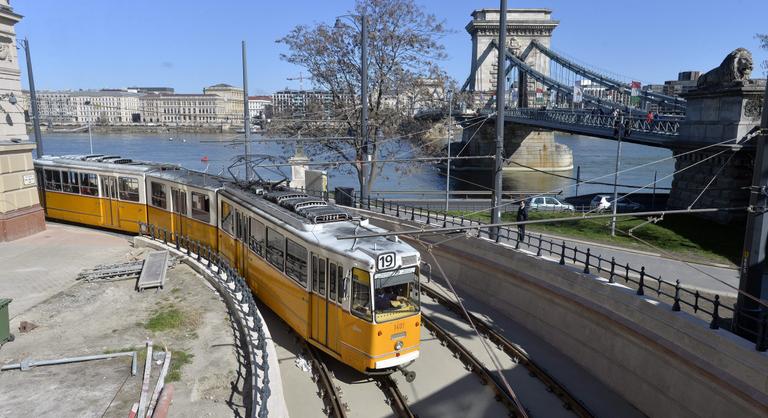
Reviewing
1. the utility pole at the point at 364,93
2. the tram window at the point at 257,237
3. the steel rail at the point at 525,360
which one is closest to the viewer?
the steel rail at the point at 525,360

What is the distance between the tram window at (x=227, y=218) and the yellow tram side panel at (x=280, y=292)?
128cm

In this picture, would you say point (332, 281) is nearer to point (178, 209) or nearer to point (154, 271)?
point (154, 271)

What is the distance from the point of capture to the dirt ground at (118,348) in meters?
7.79

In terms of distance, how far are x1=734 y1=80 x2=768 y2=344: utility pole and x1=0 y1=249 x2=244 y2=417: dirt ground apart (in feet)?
25.5

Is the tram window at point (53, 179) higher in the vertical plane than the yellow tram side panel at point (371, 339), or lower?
higher

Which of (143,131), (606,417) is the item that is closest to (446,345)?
(606,417)

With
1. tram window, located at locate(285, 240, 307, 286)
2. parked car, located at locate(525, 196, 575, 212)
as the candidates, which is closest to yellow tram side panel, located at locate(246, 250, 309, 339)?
tram window, located at locate(285, 240, 307, 286)

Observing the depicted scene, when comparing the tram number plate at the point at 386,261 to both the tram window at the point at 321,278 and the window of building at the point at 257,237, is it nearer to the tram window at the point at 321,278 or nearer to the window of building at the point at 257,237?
the tram window at the point at 321,278

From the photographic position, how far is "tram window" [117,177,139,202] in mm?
18875

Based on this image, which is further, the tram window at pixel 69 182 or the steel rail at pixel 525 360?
the tram window at pixel 69 182

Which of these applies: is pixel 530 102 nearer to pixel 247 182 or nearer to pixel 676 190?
pixel 676 190

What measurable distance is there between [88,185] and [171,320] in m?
11.4

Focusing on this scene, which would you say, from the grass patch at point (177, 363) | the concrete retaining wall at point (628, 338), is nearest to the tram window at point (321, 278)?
the concrete retaining wall at point (628, 338)

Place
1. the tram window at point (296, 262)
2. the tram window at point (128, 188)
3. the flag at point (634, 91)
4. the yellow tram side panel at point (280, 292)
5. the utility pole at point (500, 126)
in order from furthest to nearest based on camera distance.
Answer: the flag at point (634, 91)
the tram window at point (128, 188)
the utility pole at point (500, 126)
the yellow tram side panel at point (280, 292)
the tram window at point (296, 262)
